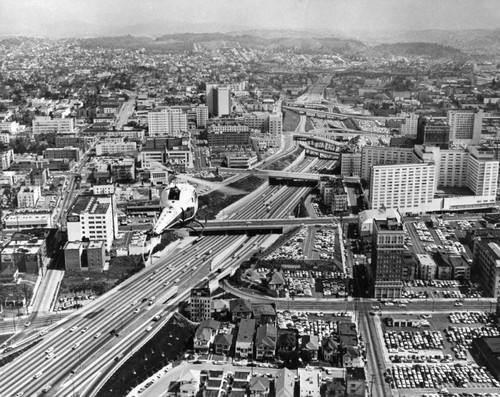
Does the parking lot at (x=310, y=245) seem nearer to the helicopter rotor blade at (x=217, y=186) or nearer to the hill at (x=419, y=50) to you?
the helicopter rotor blade at (x=217, y=186)

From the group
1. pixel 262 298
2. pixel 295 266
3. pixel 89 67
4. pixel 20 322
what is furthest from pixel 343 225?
pixel 89 67

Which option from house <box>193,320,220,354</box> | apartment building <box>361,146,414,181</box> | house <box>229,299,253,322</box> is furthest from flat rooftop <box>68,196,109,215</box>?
apartment building <box>361,146,414,181</box>

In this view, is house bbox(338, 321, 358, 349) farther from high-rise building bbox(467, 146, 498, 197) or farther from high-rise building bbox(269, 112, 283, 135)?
high-rise building bbox(269, 112, 283, 135)

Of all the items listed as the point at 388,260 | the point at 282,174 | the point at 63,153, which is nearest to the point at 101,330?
the point at 388,260

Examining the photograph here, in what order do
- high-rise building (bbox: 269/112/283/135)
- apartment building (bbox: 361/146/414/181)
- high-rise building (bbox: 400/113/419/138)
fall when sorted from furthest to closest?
1. high-rise building (bbox: 400/113/419/138)
2. high-rise building (bbox: 269/112/283/135)
3. apartment building (bbox: 361/146/414/181)

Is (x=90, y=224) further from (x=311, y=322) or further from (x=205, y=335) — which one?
(x=311, y=322)

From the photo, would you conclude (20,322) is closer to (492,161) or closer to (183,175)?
(183,175)

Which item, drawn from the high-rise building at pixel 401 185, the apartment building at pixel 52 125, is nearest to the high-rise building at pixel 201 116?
the apartment building at pixel 52 125
